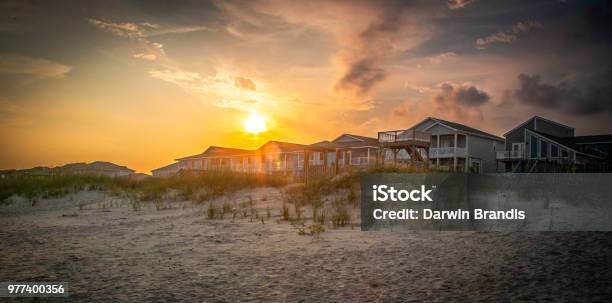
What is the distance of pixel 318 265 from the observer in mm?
6332

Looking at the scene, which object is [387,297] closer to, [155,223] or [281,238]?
[281,238]

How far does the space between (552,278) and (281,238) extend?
199 inches

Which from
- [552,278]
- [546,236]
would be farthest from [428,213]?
[552,278]

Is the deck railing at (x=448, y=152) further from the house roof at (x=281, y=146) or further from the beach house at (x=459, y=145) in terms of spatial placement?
the house roof at (x=281, y=146)

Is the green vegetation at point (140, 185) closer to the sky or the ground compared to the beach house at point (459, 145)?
closer to the ground

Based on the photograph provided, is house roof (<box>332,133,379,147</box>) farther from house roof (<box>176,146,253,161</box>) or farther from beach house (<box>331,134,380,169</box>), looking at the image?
house roof (<box>176,146,253,161</box>)

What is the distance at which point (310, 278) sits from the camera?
5.67m

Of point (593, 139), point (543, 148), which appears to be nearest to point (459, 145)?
point (543, 148)

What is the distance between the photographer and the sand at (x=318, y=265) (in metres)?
4.91

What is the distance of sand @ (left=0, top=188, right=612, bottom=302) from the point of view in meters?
4.91

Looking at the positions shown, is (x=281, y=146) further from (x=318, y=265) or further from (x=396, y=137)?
(x=318, y=265)

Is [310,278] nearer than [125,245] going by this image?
Yes

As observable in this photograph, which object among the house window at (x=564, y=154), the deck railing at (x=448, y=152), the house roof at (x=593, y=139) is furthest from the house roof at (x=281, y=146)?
the house roof at (x=593, y=139)

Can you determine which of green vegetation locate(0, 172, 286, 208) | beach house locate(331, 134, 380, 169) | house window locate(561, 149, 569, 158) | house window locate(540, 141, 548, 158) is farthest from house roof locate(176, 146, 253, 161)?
house window locate(561, 149, 569, 158)
